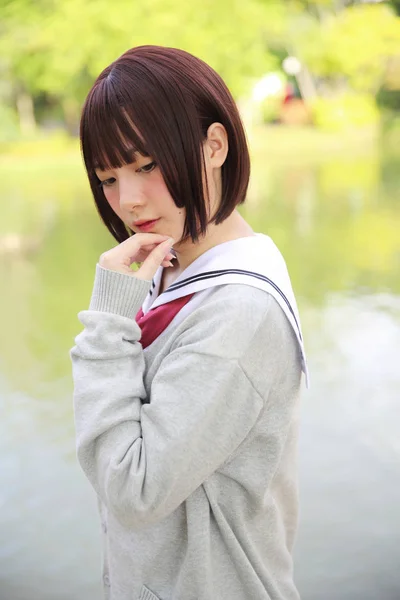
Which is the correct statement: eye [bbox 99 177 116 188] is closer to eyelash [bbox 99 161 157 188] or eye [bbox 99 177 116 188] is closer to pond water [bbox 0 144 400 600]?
eyelash [bbox 99 161 157 188]

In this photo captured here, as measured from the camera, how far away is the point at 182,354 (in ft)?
2.03

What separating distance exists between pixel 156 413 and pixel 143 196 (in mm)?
188

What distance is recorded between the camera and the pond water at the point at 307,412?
1.48 metres

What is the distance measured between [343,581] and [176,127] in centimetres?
106

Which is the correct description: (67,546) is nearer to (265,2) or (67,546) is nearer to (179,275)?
(179,275)

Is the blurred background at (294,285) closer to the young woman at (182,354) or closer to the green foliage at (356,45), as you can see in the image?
the young woman at (182,354)

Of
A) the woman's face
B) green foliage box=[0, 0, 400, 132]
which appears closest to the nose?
the woman's face

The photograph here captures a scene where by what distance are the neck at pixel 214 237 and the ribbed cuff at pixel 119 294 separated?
8 centimetres


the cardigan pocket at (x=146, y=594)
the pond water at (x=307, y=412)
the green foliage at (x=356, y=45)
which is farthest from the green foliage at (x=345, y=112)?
the cardigan pocket at (x=146, y=594)

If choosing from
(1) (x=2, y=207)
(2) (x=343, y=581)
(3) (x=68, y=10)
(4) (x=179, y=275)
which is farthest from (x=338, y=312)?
(3) (x=68, y=10)

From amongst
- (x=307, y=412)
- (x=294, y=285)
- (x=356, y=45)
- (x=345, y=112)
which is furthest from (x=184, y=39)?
(x=307, y=412)

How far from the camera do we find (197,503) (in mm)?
664

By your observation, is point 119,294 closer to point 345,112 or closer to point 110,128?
point 110,128

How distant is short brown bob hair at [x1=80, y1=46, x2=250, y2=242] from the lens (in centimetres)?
62
